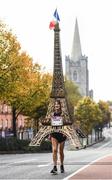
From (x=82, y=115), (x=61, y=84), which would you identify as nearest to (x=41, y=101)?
(x=61, y=84)

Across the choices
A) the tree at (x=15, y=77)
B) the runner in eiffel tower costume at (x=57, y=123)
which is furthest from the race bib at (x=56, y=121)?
the tree at (x=15, y=77)

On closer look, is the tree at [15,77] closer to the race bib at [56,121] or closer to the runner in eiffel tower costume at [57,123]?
the runner in eiffel tower costume at [57,123]

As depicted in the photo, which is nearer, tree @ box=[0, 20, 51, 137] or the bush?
tree @ box=[0, 20, 51, 137]

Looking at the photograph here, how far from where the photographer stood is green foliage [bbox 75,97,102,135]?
13462cm

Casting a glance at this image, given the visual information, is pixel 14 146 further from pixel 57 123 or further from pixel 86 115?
pixel 86 115

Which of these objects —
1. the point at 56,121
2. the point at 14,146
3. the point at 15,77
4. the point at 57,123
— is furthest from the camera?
the point at 14,146

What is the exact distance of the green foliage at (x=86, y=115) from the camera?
442ft

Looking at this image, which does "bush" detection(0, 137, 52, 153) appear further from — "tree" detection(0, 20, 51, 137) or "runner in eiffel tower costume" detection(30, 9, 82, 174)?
"runner in eiffel tower costume" detection(30, 9, 82, 174)

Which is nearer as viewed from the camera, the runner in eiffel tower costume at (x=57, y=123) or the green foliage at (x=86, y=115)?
the runner in eiffel tower costume at (x=57, y=123)

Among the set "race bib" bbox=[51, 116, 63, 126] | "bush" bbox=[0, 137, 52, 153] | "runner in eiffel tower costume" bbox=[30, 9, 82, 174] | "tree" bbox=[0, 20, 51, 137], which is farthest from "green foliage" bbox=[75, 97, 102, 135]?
"race bib" bbox=[51, 116, 63, 126]

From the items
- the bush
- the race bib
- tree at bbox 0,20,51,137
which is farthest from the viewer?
the bush

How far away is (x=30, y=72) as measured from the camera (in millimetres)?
67562

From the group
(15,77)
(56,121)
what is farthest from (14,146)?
(56,121)

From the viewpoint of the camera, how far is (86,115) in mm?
137875
